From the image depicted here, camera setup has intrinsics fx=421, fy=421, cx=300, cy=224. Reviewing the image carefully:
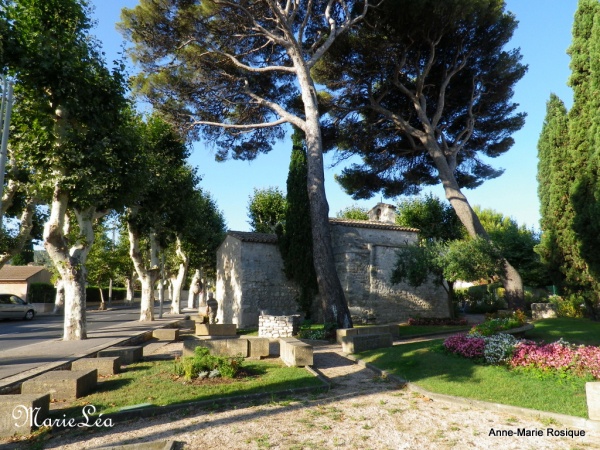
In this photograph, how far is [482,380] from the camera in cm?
742

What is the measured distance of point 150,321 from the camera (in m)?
22.1

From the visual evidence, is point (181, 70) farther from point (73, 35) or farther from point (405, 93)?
point (405, 93)

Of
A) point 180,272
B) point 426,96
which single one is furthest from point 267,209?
point 426,96

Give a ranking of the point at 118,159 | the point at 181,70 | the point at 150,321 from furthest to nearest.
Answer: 1. the point at 150,321
2. the point at 181,70
3. the point at 118,159

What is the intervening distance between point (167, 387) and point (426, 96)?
18953mm

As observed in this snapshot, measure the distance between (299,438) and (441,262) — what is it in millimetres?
12925

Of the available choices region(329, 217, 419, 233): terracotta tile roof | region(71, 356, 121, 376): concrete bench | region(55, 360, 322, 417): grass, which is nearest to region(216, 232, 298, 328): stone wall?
region(329, 217, 419, 233): terracotta tile roof

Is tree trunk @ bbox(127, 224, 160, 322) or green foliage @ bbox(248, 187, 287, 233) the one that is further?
green foliage @ bbox(248, 187, 287, 233)

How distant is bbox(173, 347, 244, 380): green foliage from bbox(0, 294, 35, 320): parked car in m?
23.1

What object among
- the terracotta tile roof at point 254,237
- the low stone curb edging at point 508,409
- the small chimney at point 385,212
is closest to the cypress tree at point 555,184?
the small chimney at point 385,212

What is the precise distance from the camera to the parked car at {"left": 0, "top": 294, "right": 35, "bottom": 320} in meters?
25.3

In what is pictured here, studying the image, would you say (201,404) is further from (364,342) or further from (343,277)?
(343,277)

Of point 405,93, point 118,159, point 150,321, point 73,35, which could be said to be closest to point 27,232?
point 118,159

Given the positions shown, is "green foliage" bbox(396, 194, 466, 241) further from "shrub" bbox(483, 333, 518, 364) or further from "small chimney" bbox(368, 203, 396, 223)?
"shrub" bbox(483, 333, 518, 364)
